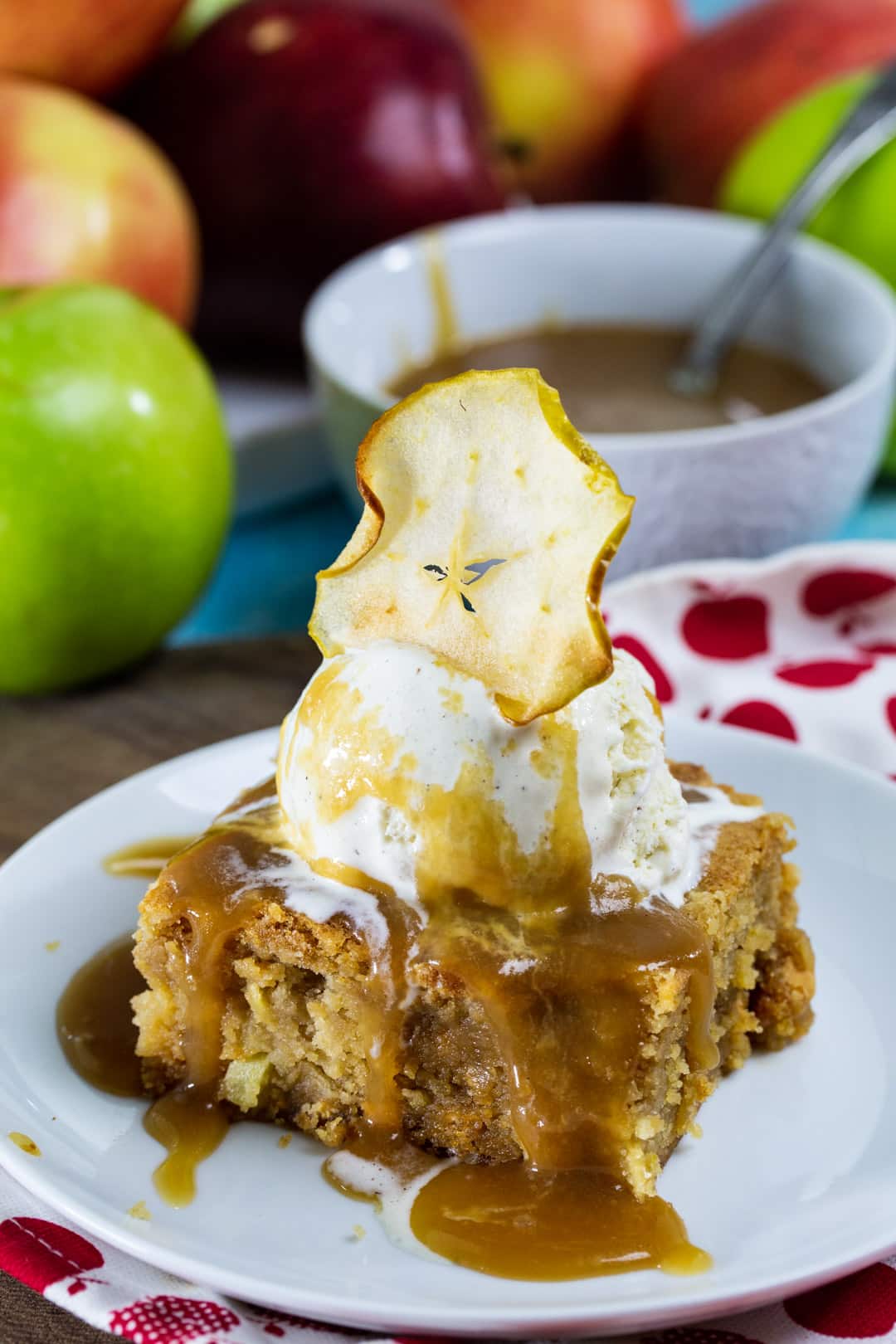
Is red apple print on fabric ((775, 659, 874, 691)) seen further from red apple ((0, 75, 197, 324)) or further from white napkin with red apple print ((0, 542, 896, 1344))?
red apple ((0, 75, 197, 324))

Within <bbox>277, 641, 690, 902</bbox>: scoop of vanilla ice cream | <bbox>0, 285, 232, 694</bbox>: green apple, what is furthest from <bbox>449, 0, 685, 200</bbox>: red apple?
<bbox>277, 641, 690, 902</bbox>: scoop of vanilla ice cream

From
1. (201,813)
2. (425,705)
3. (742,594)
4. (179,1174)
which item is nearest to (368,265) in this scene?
(742,594)

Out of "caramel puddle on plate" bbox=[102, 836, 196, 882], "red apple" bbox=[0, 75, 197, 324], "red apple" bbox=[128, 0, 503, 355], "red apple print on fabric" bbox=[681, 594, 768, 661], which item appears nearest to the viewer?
"caramel puddle on plate" bbox=[102, 836, 196, 882]

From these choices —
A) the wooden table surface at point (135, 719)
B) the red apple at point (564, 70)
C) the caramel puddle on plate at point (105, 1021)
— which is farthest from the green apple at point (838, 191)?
the caramel puddle on plate at point (105, 1021)

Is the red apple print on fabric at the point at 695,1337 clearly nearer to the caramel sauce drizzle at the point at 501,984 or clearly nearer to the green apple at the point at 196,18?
the caramel sauce drizzle at the point at 501,984

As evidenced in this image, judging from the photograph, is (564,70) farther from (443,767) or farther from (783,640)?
(443,767)

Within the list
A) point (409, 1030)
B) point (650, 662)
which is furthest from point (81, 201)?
point (409, 1030)

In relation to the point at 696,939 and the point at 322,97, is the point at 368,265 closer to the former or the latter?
the point at 322,97
